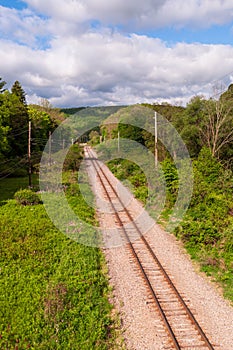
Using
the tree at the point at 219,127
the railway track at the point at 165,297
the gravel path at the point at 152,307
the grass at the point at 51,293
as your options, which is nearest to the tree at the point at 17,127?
the tree at the point at 219,127

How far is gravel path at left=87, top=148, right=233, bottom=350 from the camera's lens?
28.3ft

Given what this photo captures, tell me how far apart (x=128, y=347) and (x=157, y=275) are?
4118 mm

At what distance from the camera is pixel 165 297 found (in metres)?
10.6

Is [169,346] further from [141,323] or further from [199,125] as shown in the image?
[199,125]

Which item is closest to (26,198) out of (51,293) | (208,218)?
(51,293)

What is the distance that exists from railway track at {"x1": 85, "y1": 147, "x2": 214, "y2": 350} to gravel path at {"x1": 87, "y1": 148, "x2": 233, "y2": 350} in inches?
9.3

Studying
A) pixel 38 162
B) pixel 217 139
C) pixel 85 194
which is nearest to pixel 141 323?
pixel 85 194

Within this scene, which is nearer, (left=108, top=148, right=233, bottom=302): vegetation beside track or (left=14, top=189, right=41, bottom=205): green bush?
(left=108, top=148, right=233, bottom=302): vegetation beside track

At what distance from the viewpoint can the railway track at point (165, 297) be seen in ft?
27.8

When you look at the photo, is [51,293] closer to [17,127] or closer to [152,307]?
[152,307]

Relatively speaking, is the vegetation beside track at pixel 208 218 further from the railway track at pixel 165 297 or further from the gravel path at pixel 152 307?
the railway track at pixel 165 297

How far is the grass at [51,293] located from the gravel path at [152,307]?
0.57m

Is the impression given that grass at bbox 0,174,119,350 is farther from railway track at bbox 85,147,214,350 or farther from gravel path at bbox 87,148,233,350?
railway track at bbox 85,147,214,350

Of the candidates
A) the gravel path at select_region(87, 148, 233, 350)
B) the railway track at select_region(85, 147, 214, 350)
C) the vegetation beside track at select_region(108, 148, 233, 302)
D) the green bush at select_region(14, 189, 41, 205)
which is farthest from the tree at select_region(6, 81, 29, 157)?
the gravel path at select_region(87, 148, 233, 350)
